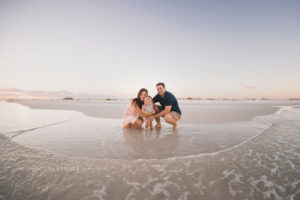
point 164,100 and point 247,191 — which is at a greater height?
point 164,100

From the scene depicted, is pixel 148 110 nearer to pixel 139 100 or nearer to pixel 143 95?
pixel 139 100

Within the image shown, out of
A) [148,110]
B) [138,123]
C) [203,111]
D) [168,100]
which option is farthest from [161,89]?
[203,111]

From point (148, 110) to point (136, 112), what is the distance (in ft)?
1.90

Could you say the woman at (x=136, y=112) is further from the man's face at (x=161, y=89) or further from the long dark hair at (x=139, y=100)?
the man's face at (x=161, y=89)

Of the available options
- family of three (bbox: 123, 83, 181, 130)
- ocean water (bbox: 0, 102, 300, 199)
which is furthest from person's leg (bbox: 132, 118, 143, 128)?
ocean water (bbox: 0, 102, 300, 199)

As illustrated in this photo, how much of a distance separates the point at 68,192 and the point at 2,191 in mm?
969

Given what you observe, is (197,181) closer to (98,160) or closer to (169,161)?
(169,161)

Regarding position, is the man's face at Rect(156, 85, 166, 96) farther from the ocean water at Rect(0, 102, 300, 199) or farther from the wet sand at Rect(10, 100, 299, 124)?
the wet sand at Rect(10, 100, 299, 124)

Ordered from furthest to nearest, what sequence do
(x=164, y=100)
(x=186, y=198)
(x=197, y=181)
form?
→ (x=164, y=100)
(x=197, y=181)
(x=186, y=198)

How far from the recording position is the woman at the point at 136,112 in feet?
20.5

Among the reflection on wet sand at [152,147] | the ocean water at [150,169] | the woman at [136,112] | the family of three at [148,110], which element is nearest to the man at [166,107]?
the family of three at [148,110]

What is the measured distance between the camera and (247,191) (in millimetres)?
2180

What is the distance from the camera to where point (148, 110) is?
636 centimetres

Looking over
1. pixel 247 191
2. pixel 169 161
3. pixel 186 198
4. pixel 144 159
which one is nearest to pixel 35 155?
pixel 144 159
